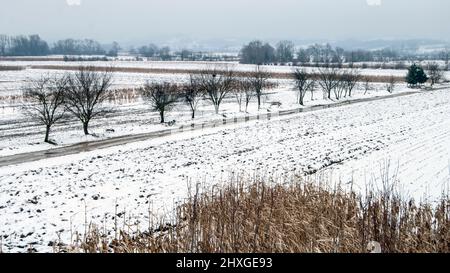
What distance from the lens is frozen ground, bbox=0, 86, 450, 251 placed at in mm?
16094

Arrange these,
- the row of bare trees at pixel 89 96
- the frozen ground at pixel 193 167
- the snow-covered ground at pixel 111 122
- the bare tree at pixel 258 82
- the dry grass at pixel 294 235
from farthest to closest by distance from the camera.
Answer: the bare tree at pixel 258 82
the row of bare trees at pixel 89 96
the snow-covered ground at pixel 111 122
the frozen ground at pixel 193 167
the dry grass at pixel 294 235

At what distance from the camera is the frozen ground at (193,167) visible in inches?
634

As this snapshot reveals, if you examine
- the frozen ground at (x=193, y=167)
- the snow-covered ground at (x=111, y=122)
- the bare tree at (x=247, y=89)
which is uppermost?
the bare tree at (x=247, y=89)

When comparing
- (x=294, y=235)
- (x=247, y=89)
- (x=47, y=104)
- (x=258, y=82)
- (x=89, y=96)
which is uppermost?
(x=258, y=82)

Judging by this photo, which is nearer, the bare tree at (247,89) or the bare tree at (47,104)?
the bare tree at (47,104)

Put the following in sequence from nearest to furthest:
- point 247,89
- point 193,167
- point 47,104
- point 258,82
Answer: point 193,167 < point 47,104 < point 258,82 < point 247,89

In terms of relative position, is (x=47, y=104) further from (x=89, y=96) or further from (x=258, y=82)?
(x=258, y=82)

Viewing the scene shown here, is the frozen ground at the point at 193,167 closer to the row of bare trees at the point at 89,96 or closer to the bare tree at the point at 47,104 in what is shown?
the bare tree at the point at 47,104

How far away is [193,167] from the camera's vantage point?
2438cm

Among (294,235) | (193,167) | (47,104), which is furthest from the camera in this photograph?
(47,104)

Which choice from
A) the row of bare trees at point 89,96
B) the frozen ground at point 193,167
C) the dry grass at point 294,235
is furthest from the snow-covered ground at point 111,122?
the dry grass at point 294,235

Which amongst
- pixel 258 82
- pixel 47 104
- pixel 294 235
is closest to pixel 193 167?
pixel 294 235

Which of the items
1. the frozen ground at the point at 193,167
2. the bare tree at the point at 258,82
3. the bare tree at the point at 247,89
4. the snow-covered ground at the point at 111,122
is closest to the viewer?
the frozen ground at the point at 193,167

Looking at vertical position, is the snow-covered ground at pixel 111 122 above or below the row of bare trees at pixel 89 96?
below
